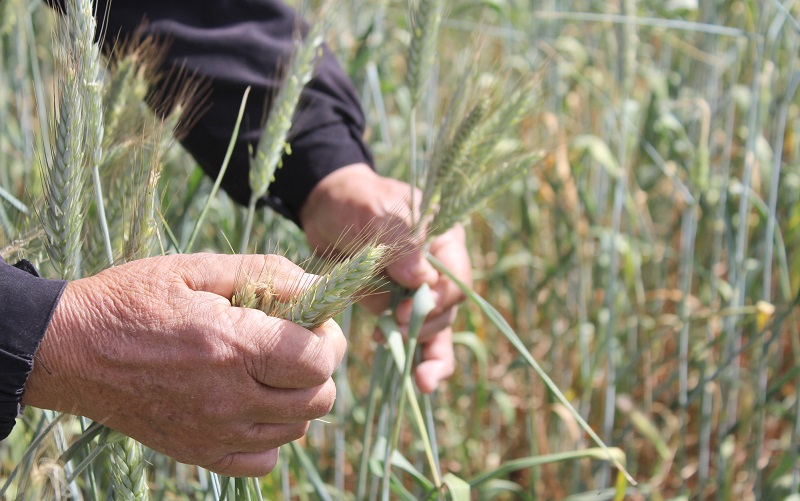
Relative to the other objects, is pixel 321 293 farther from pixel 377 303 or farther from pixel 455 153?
pixel 377 303

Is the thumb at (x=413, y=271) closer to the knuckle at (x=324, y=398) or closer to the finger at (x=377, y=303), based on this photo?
the finger at (x=377, y=303)

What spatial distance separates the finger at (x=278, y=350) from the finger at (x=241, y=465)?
0.24 ft

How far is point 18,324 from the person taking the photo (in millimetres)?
650

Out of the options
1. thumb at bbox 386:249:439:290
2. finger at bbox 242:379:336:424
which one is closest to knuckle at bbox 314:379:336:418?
finger at bbox 242:379:336:424

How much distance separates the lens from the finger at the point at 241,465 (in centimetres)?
70

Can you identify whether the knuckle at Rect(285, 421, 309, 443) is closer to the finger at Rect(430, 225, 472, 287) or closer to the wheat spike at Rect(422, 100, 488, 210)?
the wheat spike at Rect(422, 100, 488, 210)

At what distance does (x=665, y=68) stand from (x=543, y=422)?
948 mm

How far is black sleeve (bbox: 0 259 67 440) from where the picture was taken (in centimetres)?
65

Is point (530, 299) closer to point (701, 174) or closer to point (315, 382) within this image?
point (701, 174)

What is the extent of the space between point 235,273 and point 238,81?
0.48m

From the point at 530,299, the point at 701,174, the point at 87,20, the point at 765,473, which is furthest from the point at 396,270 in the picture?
the point at 765,473

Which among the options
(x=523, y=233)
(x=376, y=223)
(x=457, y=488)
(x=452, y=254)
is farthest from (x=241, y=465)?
(x=523, y=233)

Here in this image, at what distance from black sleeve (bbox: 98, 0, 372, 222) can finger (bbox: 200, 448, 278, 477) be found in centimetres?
45

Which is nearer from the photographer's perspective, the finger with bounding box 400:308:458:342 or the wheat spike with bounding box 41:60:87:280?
the wheat spike with bounding box 41:60:87:280
